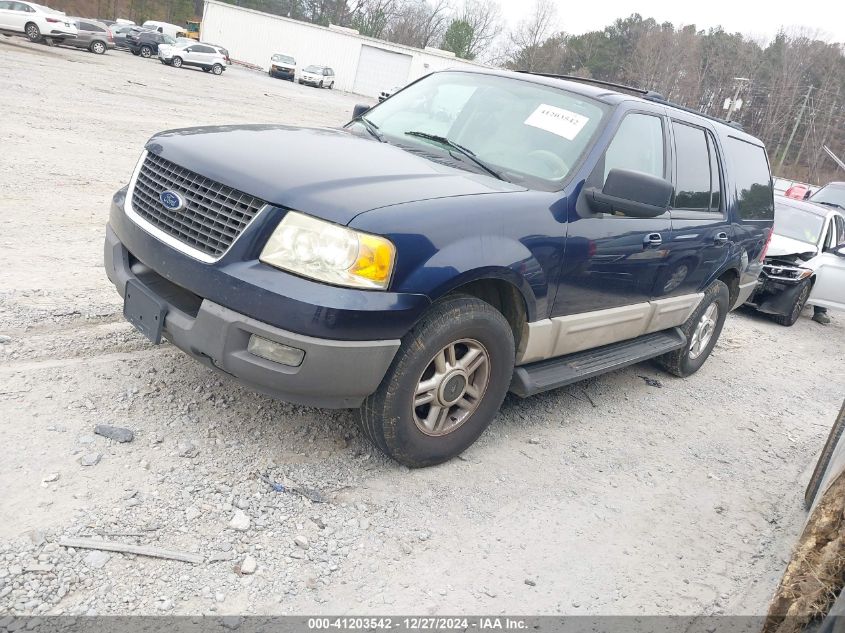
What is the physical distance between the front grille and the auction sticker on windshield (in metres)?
1.87

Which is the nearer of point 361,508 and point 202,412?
point 361,508

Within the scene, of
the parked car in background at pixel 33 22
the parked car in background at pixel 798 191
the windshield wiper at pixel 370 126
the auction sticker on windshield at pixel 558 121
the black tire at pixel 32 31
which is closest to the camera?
the auction sticker on windshield at pixel 558 121

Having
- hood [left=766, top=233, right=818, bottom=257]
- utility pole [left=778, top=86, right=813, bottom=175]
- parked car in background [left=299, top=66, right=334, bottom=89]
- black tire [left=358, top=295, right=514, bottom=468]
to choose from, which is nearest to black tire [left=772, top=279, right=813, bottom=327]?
hood [left=766, top=233, right=818, bottom=257]

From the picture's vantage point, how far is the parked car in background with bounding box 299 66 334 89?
48750 mm

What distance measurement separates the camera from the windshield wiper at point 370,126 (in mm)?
4259

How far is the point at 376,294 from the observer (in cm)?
290

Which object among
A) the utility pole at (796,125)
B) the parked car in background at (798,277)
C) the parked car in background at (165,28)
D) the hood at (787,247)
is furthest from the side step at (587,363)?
the utility pole at (796,125)

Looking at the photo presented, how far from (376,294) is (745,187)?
4.12 metres

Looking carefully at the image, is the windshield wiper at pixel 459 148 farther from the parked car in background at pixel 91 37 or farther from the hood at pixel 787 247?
the parked car in background at pixel 91 37

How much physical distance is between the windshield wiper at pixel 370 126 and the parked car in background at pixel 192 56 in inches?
1470

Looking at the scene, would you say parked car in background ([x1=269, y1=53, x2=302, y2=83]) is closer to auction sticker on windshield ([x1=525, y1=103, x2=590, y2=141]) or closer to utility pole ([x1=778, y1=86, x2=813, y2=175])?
utility pole ([x1=778, y1=86, x2=813, y2=175])

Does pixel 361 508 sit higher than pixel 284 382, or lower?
lower

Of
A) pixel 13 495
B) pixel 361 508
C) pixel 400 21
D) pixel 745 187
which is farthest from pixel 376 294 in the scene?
pixel 400 21

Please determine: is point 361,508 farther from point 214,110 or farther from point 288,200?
point 214,110
